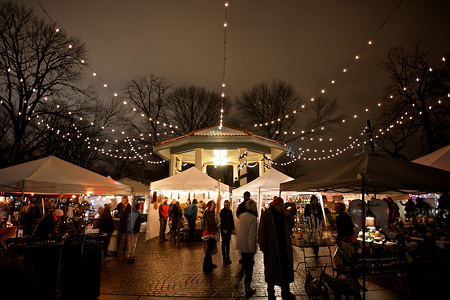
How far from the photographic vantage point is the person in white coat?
16.8 feet

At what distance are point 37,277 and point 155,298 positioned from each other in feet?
6.37

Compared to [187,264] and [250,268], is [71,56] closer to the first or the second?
[187,264]

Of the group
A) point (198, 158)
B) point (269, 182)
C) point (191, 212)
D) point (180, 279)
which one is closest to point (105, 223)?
point (191, 212)

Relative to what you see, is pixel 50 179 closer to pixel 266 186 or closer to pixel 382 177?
pixel 382 177

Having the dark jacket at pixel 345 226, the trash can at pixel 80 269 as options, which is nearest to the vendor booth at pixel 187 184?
the dark jacket at pixel 345 226

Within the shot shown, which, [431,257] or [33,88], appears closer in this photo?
[431,257]

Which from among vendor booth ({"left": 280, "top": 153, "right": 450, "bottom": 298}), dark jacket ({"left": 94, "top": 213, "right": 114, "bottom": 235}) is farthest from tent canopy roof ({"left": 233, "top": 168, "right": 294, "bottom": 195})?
vendor booth ({"left": 280, "top": 153, "right": 450, "bottom": 298})

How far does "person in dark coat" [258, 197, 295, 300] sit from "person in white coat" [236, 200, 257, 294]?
66 centimetres

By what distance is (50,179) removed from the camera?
665 centimetres

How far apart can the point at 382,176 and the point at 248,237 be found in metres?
2.63

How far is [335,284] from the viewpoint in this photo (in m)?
4.29

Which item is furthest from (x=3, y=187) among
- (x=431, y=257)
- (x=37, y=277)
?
(x=431, y=257)

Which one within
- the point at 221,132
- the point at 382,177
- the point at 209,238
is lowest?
the point at 209,238

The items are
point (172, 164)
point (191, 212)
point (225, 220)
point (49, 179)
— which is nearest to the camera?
point (49, 179)
